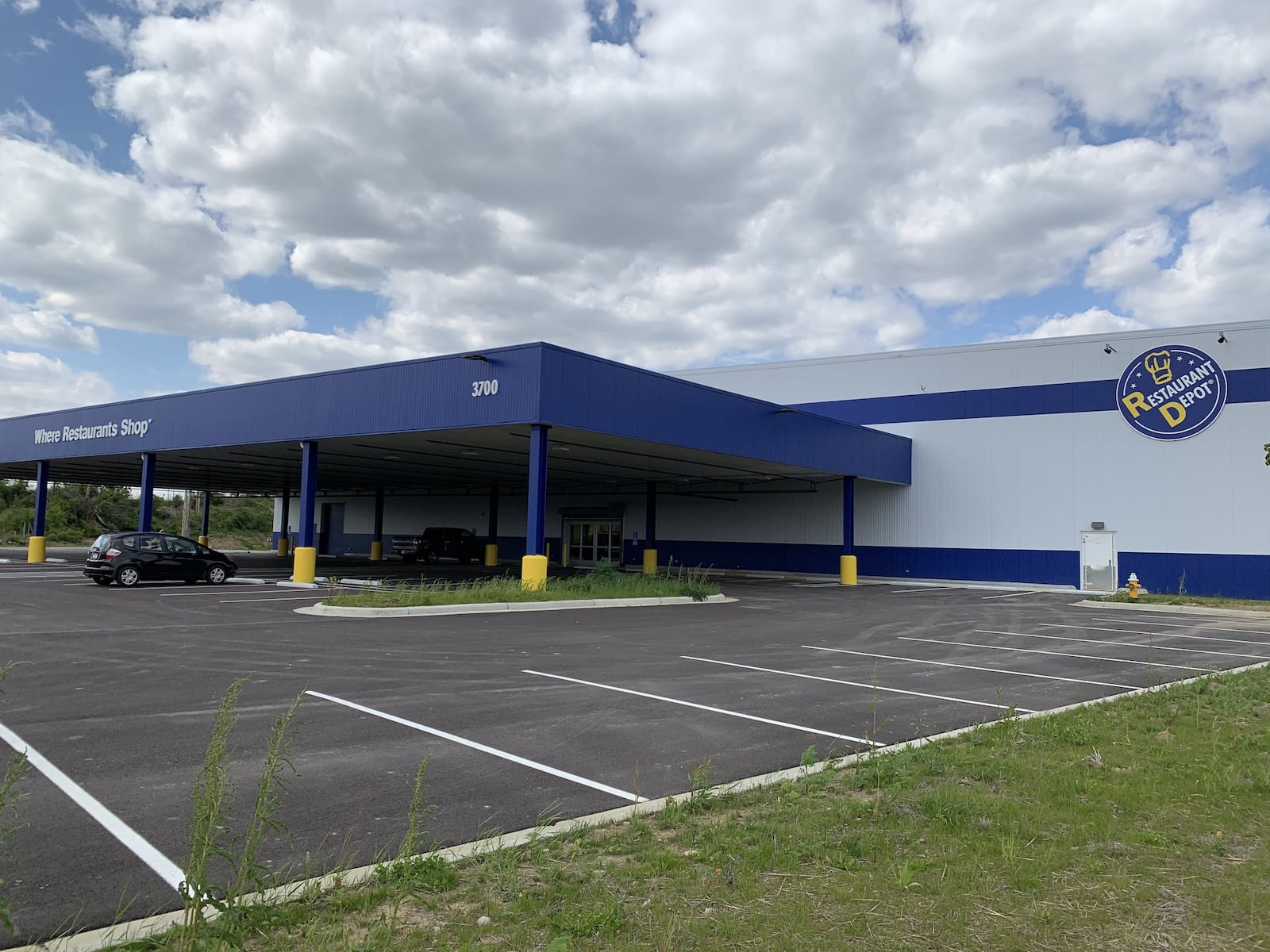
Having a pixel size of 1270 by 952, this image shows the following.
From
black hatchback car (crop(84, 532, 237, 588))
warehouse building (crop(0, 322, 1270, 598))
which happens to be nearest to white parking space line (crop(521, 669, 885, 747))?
warehouse building (crop(0, 322, 1270, 598))

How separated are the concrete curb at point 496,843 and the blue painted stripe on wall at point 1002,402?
26.3 metres

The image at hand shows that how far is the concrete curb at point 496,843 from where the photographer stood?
3.71m

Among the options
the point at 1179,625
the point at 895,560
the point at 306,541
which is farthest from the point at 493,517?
the point at 1179,625

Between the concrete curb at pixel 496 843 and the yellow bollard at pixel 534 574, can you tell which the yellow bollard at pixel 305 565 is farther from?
the concrete curb at pixel 496 843

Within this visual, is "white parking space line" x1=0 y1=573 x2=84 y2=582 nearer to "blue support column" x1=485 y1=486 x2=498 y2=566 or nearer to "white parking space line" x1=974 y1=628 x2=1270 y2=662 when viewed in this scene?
"blue support column" x1=485 y1=486 x2=498 y2=566

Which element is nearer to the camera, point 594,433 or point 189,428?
point 594,433

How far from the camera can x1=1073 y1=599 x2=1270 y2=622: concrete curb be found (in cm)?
2314

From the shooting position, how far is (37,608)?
17.7 m

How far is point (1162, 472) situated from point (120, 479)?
169ft

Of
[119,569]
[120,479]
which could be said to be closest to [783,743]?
[119,569]

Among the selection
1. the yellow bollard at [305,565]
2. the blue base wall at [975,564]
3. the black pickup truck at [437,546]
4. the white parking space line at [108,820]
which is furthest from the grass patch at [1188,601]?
the black pickup truck at [437,546]

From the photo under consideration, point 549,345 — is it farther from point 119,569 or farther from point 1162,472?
point 1162,472

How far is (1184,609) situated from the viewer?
24.8m

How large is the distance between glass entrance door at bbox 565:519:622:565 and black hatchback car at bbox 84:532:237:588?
21.0 metres
